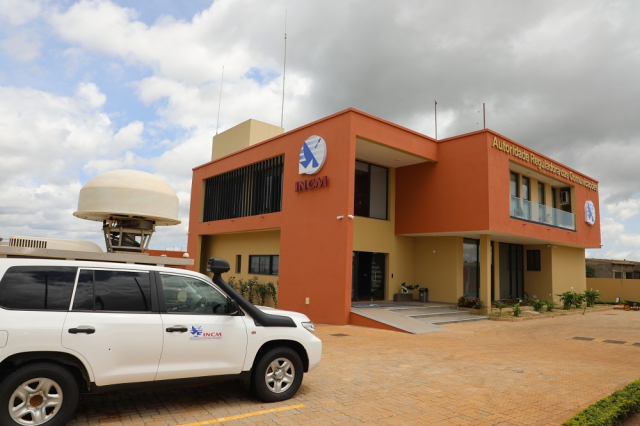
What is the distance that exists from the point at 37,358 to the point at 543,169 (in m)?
21.1

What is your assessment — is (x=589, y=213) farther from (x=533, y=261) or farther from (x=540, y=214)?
(x=540, y=214)

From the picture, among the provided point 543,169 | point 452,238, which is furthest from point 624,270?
point 452,238

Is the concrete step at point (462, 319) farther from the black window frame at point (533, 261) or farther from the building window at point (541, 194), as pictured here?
the building window at point (541, 194)

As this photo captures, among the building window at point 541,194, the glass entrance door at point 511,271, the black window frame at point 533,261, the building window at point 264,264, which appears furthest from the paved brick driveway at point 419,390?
the building window at point 541,194

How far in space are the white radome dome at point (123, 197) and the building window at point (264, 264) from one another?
413 inches

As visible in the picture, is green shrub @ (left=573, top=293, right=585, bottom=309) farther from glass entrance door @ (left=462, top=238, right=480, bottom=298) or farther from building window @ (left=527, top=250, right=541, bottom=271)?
glass entrance door @ (left=462, top=238, right=480, bottom=298)

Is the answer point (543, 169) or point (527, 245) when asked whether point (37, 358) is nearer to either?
point (543, 169)

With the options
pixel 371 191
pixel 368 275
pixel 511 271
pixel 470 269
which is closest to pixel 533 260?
pixel 511 271

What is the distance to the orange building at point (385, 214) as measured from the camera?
51.7 feet

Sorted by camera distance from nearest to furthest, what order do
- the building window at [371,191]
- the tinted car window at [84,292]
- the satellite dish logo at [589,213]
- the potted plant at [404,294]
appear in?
the tinted car window at [84,292], the building window at [371,191], the potted plant at [404,294], the satellite dish logo at [589,213]

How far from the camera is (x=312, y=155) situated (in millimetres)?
16688

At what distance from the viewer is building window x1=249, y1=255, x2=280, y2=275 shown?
20.0 metres

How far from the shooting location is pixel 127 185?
894cm

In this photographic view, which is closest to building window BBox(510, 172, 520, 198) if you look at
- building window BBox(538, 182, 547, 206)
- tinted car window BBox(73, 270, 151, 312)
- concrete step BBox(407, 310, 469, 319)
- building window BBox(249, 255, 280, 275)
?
building window BBox(538, 182, 547, 206)
